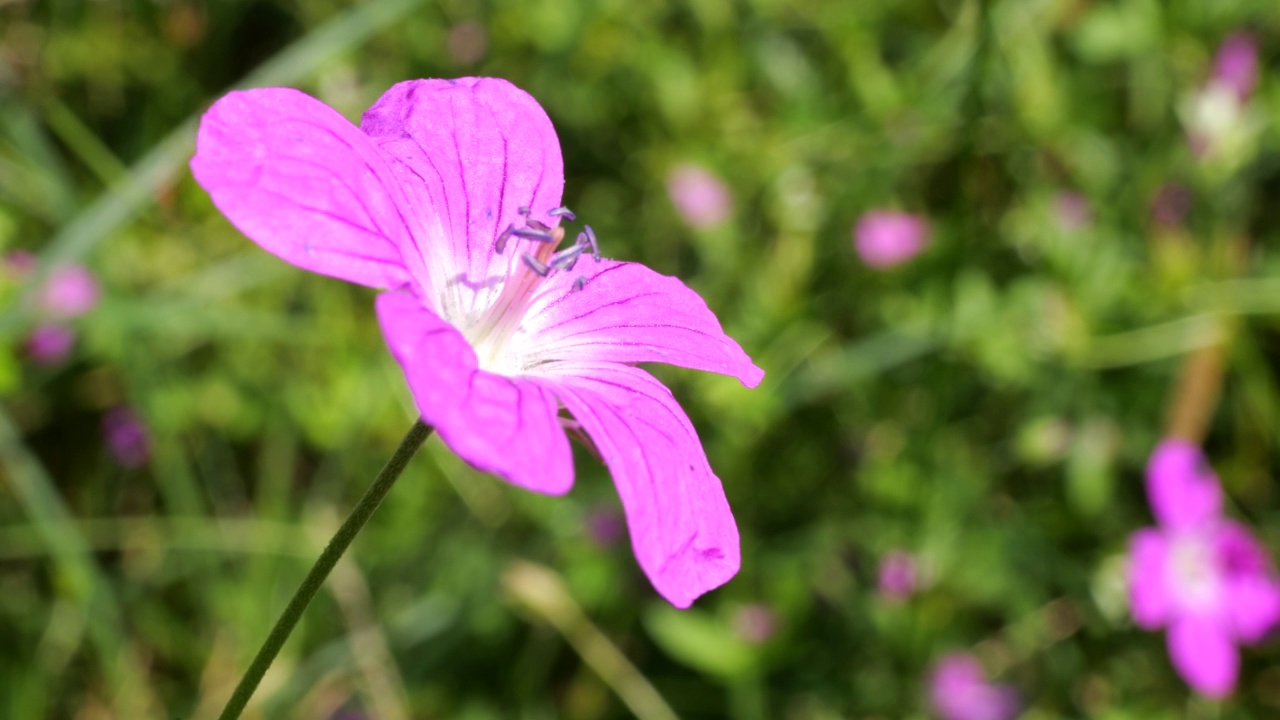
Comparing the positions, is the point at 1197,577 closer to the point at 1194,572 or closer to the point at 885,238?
the point at 1194,572

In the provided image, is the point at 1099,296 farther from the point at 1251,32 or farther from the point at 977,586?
the point at 1251,32

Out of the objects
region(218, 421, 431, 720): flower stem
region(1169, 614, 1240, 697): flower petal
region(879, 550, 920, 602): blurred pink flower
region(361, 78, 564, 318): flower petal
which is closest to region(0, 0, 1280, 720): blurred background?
region(879, 550, 920, 602): blurred pink flower

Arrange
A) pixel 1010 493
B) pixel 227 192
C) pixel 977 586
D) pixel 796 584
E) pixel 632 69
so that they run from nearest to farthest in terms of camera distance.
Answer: pixel 227 192 < pixel 796 584 < pixel 977 586 < pixel 1010 493 < pixel 632 69

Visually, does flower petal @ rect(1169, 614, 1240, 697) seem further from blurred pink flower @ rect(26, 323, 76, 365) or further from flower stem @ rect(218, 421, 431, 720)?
blurred pink flower @ rect(26, 323, 76, 365)

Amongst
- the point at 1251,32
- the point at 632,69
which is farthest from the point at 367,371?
the point at 1251,32

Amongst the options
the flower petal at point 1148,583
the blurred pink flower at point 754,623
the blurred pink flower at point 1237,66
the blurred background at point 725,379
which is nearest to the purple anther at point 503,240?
the blurred background at point 725,379

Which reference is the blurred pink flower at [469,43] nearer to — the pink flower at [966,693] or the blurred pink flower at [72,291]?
the blurred pink flower at [72,291]

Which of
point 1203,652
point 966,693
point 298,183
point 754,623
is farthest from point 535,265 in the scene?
point 1203,652

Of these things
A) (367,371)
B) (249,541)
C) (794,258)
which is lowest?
(249,541)
